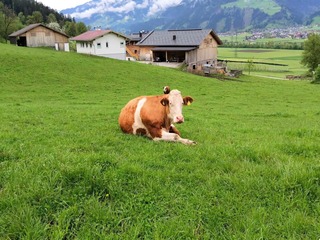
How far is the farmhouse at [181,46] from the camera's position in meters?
58.8

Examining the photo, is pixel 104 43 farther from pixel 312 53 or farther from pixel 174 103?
pixel 174 103

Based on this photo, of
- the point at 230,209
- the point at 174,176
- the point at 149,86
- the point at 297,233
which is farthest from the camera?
the point at 149,86

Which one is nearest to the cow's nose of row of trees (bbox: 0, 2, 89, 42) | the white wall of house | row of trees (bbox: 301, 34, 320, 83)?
the white wall of house

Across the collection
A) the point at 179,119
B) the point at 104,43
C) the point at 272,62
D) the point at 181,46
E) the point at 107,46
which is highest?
the point at 104,43

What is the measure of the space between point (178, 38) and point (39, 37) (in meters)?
28.3

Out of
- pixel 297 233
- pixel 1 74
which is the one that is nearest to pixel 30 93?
pixel 1 74

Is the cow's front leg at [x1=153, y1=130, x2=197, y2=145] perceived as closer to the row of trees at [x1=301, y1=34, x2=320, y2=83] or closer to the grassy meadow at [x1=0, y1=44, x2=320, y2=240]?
the grassy meadow at [x1=0, y1=44, x2=320, y2=240]

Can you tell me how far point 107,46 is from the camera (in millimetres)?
59094

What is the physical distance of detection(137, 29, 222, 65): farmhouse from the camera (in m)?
58.8

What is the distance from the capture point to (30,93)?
2458 cm

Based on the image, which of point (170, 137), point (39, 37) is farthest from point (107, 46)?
point (170, 137)

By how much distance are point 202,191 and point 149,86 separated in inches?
1104

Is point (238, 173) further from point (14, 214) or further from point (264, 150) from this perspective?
point (14, 214)

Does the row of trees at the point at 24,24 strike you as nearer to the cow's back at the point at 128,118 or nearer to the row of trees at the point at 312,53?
the row of trees at the point at 312,53
